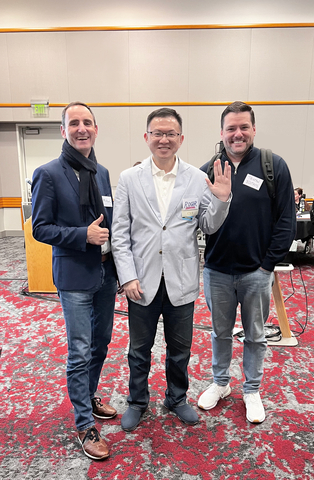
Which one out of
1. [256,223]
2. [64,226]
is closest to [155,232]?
[64,226]

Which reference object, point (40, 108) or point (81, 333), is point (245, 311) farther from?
point (40, 108)

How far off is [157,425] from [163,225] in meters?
1.15

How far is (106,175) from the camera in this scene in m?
1.75

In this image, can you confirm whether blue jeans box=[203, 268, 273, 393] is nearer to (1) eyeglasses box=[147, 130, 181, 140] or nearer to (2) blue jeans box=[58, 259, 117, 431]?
(2) blue jeans box=[58, 259, 117, 431]

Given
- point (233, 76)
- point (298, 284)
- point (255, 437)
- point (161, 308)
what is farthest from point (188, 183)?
point (233, 76)

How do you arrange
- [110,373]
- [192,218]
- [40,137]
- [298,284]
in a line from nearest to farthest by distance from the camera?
[192,218] → [110,373] → [298,284] → [40,137]

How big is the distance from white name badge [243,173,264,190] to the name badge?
0.31 metres

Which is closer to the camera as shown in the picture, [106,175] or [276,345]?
[106,175]

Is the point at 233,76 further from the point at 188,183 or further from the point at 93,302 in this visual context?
the point at 93,302

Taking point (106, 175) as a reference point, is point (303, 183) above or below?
below

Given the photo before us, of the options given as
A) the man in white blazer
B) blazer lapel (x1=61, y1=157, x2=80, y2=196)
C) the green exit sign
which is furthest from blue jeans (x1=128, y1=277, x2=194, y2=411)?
the green exit sign

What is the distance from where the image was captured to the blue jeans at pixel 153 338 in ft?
5.37

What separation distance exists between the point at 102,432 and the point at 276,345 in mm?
1609

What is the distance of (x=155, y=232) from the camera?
154 cm
